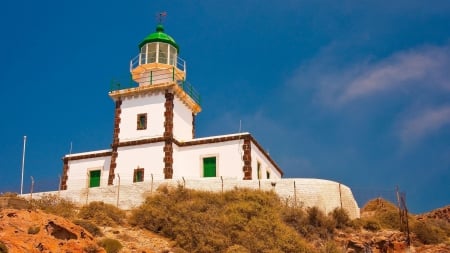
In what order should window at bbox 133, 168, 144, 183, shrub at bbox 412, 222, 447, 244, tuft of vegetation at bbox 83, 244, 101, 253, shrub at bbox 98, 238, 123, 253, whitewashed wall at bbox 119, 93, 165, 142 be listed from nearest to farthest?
tuft of vegetation at bbox 83, 244, 101, 253 → shrub at bbox 98, 238, 123, 253 → shrub at bbox 412, 222, 447, 244 → window at bbox 133, 168, 144, 183 → whitewashed wall at bbox 119, 93, 165, 142

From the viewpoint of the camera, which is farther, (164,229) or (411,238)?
(411,238)

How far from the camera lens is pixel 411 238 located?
2562 cm

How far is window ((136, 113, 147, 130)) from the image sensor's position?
108 ft

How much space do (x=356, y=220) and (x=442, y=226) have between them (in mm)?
5584

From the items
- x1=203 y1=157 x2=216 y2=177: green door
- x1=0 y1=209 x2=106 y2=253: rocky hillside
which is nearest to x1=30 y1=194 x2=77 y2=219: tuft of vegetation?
x1=0 y1=209 x2=106 y2=253: rocky hillside

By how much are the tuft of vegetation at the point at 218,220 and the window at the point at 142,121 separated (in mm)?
6667

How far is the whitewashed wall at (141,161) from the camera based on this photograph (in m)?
31.1

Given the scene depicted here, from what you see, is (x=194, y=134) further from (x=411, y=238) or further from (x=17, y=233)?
(x=17, y=233)

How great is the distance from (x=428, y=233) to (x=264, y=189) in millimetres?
8297

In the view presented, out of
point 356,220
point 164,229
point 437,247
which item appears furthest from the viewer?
point 356,220

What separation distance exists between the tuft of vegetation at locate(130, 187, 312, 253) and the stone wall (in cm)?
80

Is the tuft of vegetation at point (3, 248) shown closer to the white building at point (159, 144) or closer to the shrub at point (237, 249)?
the shrub at point (237, 249)

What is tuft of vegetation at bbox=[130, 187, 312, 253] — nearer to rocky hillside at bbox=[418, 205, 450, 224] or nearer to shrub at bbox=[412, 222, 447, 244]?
shrub at bbox=[412, 222, 447, 244]

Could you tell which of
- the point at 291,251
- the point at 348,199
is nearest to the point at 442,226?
the point at 348,199
